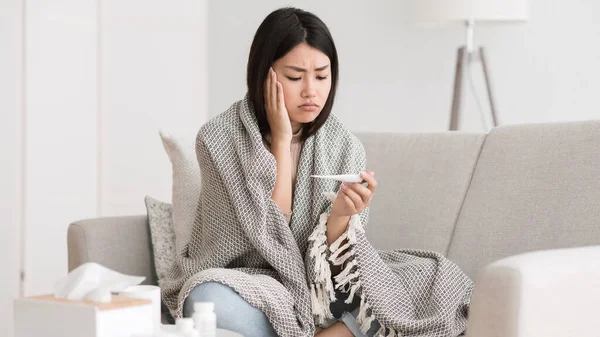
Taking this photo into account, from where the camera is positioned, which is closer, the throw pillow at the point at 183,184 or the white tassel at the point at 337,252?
the white tassel at the point at 337,252

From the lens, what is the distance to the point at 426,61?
3824mm

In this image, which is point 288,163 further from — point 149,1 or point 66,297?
point 149,1

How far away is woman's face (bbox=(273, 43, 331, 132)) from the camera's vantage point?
2.03m

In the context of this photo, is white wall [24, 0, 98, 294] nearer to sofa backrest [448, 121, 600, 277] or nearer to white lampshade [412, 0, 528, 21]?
white lampshade [412, 0, 528, 21]

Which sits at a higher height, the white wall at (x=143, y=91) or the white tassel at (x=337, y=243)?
the white wall at (x=143, y=91)

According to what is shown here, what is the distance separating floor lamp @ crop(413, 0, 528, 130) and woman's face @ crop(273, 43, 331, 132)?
1359 millimetres

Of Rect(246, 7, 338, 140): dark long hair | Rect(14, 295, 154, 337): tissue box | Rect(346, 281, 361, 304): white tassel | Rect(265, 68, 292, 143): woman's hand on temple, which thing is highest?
Rect(246, 7, 338, 140): dark long hair

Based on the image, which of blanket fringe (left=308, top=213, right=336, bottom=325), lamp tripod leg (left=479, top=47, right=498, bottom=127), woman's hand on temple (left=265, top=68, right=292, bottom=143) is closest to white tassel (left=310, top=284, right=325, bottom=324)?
blanket fringe (left=308, top=213, right=336, bottom=325)

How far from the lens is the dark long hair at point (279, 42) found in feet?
6.70

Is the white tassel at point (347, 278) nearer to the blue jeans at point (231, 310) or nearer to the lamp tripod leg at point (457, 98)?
the blue jeans at point (231, 310)

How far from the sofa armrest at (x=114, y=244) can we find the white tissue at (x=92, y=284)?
842 millimetres

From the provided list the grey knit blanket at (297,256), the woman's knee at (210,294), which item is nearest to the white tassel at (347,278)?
the grey knit blanket at (297,256)

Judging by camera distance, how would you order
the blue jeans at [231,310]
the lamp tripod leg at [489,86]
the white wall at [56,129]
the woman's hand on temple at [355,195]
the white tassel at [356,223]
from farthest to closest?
the lamp tripod leg at [489,86] < the white wall at [56,129] < the white tassel at [356,223] < the woman's hand on temple at [355,195] < the blue jeans at [231,310]

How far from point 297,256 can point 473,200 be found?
493 millimetres
